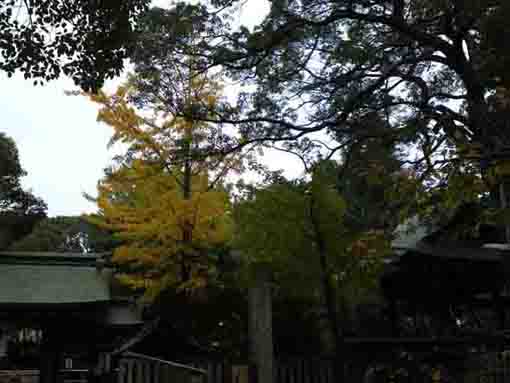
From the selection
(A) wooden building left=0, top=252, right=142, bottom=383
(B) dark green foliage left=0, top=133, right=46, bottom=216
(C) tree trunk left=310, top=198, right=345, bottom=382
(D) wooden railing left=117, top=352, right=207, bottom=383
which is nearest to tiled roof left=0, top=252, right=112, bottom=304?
(A) wooden building left=0, top=252, right=142, bottom=383

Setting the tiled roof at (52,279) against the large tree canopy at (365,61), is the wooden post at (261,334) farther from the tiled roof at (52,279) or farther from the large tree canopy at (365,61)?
the tiled roof at (52,279)

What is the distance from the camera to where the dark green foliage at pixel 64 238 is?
25.6 metres

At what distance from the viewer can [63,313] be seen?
15.0 metres

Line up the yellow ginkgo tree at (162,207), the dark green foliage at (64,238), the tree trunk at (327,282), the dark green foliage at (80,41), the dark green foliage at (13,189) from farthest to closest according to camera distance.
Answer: the dark green foliage at (13,189), the dark green foliage at (64,238), the yellow ginkgo tree at (162,207), the tree trunk at (327,282), the dark green foliage at (80,41)

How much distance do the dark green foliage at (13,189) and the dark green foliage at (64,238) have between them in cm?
101

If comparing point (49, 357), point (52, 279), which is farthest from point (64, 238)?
point (49, 357)

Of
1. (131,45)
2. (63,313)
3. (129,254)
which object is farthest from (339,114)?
(63,313)

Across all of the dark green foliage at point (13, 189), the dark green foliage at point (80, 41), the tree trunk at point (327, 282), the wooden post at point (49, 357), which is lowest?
the wooden post at point (49, 357)

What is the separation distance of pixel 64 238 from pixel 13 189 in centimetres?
431

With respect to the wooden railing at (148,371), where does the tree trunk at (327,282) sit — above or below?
above

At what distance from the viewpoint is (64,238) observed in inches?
1302

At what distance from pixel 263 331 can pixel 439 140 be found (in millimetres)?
3558

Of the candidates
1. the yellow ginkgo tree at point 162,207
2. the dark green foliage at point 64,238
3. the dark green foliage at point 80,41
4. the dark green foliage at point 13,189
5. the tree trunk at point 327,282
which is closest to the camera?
the dark green foliage at point 80,41

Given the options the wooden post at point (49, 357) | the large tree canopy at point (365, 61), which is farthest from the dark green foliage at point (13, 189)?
the large tree canopy at point (365, 61)
